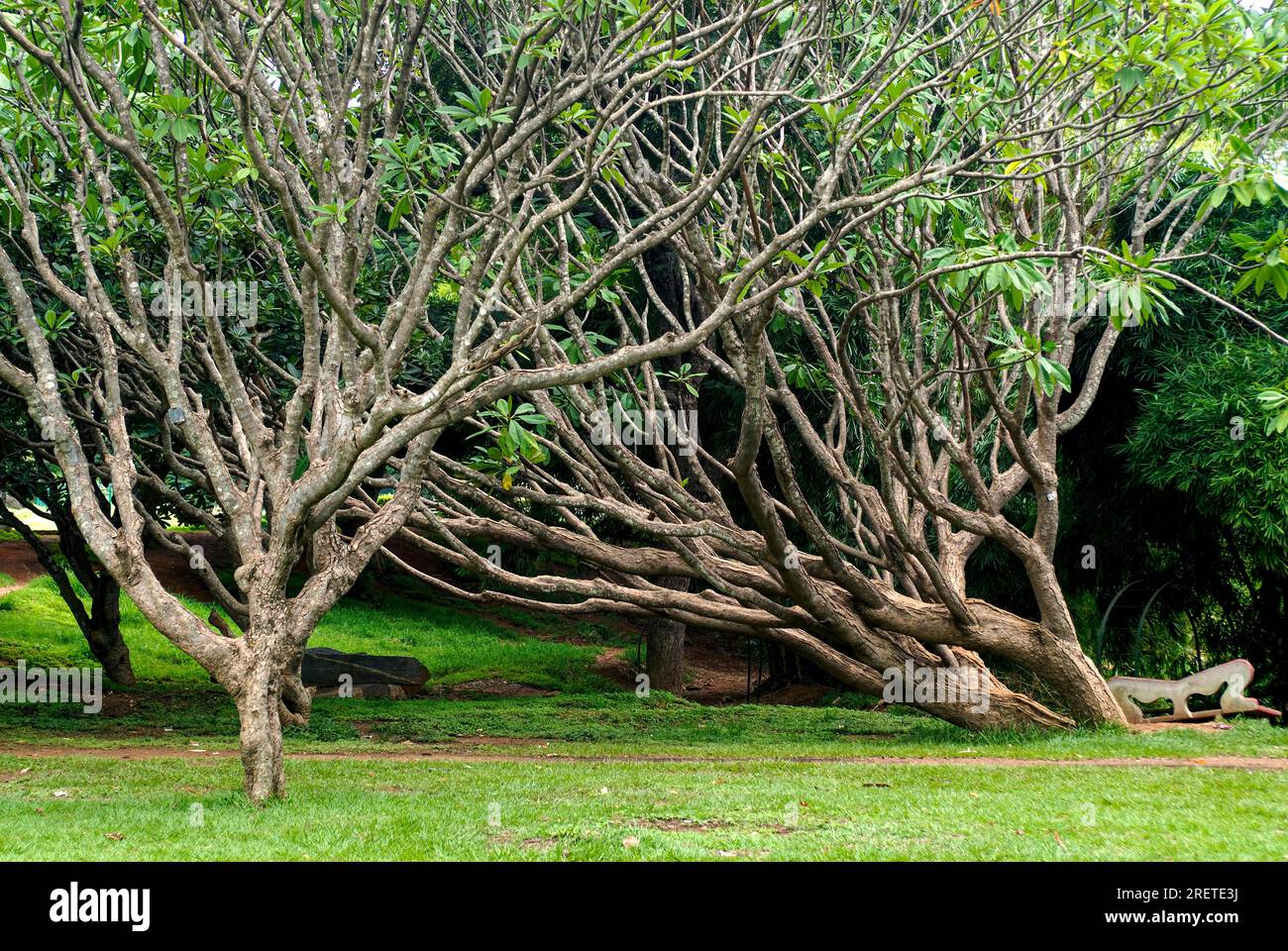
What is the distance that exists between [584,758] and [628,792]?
2.66 m

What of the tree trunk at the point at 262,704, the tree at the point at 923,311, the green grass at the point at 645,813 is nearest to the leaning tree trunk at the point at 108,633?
the tree at the point at 923,311

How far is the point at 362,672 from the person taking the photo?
18016 mm

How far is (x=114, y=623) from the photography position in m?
17.0

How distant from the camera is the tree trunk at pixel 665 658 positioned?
18781 millimetres

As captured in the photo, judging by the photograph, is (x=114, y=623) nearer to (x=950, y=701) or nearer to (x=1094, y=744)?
(x=950, y=701)

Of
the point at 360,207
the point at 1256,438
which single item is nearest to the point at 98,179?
the point at 360,207

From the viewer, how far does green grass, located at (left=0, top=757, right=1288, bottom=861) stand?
6.27 meters

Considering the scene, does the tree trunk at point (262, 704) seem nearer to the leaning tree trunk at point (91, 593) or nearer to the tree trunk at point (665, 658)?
the leaning tree trunk at point (91, 593)

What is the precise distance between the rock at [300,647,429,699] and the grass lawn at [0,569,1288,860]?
2394 mm

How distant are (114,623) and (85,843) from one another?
1170 cm

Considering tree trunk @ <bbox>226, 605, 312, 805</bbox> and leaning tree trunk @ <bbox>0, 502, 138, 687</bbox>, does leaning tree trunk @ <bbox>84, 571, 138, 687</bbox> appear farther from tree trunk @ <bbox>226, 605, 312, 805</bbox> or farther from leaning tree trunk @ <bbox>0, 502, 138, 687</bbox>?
tree trunk @ <bbox>226, 605, 312, 805</bbox>

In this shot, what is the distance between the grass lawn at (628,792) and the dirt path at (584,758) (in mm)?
127

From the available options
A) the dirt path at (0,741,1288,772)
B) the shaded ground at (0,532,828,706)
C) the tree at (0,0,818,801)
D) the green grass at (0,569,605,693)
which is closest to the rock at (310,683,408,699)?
the shaded ground at (0,532,828,706)

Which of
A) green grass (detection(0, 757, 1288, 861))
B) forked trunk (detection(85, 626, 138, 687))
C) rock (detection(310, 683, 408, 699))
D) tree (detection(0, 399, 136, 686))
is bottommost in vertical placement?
rock (detection(310, 683, 408, 699))
